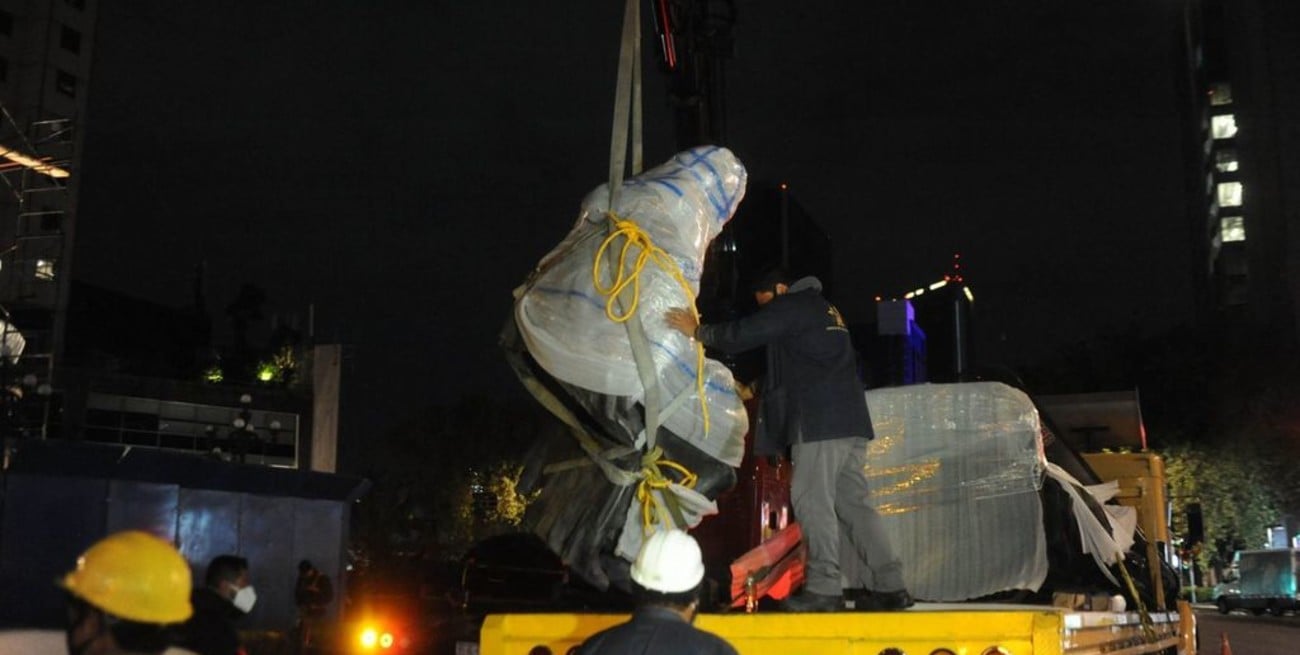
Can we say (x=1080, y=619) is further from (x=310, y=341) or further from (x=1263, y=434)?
(x=310, y=341)

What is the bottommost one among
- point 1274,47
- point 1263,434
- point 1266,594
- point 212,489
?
point 1266,594

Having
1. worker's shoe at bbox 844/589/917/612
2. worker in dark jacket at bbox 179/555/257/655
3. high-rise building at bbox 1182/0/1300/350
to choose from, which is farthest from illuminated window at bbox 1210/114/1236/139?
worker in dark jacket at bbox 179/555/257/655

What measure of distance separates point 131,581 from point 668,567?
4.68ft

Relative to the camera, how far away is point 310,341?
49.7 metres

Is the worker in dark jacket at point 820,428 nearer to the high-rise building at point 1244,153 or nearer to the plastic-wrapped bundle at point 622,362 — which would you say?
the plastic-wrapped bundle at point 622,362

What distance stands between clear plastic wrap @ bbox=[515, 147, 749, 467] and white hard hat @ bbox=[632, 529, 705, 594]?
4.61 feet

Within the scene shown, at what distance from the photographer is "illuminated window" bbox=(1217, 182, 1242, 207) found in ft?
300

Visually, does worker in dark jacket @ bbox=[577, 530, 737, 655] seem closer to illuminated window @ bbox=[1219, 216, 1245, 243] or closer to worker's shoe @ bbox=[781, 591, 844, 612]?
worker's shoe @ bbox=[781, 591, 844, 612]

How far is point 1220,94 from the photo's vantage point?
3723 inches

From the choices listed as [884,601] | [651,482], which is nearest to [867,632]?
[884,601]

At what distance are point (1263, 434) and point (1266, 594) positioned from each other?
5845 mm

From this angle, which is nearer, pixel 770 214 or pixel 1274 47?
pixel 770 214

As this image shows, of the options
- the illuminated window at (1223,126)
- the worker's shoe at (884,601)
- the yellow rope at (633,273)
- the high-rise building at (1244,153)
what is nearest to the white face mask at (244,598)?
the yellow rope at (633,273)

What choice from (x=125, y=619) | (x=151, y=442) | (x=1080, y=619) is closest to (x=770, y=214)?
(x=1080, y=619)
